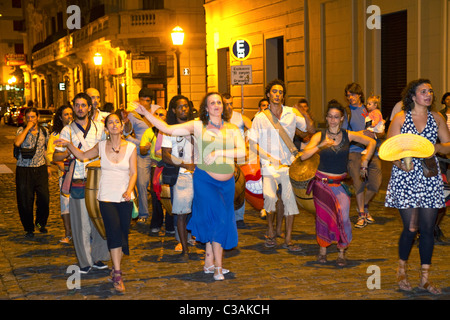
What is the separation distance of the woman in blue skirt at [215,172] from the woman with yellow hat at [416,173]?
1.55 m

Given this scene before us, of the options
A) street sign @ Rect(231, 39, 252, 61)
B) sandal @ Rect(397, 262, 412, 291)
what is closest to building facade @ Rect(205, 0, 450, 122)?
street sign @ Rect(231, 39, 252, 61)

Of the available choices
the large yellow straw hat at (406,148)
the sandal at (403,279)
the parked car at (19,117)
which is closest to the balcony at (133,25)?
the parked car at (19,117)

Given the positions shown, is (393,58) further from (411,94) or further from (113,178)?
(113,178)

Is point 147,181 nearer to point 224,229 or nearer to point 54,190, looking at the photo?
point 224,229

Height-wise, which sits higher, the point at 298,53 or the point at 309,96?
the point at 298,53

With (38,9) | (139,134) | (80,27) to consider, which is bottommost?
(139,134)

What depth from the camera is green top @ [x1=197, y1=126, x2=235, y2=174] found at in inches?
270

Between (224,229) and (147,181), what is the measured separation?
144 inches

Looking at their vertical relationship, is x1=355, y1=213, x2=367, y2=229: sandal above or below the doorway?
below

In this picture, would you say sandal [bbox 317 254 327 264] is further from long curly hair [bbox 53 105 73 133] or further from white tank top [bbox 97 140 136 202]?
long curly hair [bbox 53 105 73 133]

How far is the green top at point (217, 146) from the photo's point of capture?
270 inches

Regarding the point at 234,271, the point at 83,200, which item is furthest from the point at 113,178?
the point at 234,271
